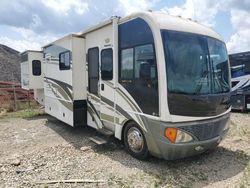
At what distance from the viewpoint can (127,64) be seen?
5.62 metres

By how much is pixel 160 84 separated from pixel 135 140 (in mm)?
1445

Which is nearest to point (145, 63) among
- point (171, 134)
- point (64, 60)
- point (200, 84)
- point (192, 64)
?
point (192, 64)

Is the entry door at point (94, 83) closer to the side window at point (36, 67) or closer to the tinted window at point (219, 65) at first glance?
the tinted window at point (219, 65)

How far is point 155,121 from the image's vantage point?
4.93 meters

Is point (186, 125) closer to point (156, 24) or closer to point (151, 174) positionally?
point (151, 174)

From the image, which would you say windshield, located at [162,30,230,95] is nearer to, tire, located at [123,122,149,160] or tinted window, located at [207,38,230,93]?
tinted window, located at [207,38,230,93]

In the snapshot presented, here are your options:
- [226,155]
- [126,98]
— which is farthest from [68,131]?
[226,155]

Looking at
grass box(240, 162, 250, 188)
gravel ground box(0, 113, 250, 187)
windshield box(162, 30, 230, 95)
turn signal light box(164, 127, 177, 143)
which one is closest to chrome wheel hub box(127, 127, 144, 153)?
gravel ground box(0, 113, 250, 187)

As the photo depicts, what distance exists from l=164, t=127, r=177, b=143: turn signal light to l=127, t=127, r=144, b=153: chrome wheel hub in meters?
0.78

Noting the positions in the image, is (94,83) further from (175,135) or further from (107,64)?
(175,135)

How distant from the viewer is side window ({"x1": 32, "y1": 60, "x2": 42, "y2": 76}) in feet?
36.2

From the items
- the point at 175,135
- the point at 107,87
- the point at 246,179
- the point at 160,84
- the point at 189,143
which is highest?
the point at 160,84

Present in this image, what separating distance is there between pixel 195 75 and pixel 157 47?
2.94 ft

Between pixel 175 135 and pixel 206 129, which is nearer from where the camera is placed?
pixel 175 135
